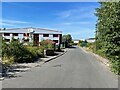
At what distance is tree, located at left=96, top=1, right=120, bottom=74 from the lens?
15.0m

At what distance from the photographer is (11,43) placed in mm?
24000

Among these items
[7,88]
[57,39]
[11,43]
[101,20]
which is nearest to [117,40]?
[101,20]

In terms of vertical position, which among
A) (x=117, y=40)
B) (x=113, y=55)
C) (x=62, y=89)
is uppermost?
(x=117, y=40)

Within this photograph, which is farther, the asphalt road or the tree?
the tree

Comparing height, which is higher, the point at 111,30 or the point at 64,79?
the point at 111,30

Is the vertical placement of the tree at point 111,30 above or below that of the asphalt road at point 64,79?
above

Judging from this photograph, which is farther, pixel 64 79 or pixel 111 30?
pixel 111 30

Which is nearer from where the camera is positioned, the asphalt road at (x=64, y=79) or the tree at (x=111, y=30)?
the asphalt road at (x=64, y=79)

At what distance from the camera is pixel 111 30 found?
15.8m

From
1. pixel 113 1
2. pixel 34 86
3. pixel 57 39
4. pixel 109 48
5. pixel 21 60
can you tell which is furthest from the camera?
pixel 57 39

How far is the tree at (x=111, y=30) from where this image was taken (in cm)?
1499

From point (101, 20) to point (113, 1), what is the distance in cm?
219

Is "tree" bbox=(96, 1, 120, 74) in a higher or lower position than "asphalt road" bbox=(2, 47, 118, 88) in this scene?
higher

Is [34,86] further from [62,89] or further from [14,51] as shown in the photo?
[14,51]
